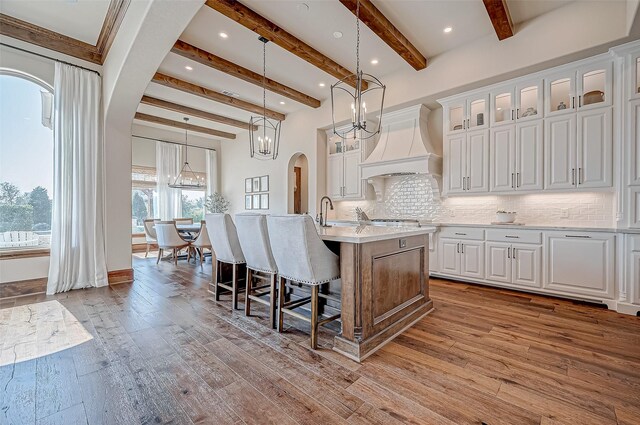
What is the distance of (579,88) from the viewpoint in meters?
3.43

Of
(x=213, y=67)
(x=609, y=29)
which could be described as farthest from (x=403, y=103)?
(x=213, y=67)

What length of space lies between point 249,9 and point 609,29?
159 inches

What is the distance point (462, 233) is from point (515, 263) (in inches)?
29.7

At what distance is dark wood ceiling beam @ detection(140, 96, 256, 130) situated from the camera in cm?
578

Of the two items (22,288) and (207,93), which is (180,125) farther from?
(22,288)

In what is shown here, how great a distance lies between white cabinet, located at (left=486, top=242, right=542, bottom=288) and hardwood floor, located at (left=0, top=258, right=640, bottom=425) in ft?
2.24

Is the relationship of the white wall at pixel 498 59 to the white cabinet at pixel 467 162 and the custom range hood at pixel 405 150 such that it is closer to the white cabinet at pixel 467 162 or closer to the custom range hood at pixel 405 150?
the custom range hood at pixel 405 150

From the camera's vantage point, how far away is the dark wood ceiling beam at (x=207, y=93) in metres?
4.80

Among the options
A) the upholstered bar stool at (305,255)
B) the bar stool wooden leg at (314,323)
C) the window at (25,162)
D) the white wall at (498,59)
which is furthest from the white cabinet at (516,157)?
the window at (25,162)

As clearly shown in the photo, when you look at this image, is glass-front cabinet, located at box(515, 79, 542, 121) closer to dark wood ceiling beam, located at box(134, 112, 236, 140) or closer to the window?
the window

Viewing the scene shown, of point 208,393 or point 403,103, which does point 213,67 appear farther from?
point 208,393

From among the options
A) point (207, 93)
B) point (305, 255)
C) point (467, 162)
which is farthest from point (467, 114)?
point (207, 93)

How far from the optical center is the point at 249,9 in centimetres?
327

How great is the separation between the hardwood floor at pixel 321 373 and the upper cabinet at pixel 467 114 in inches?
109
